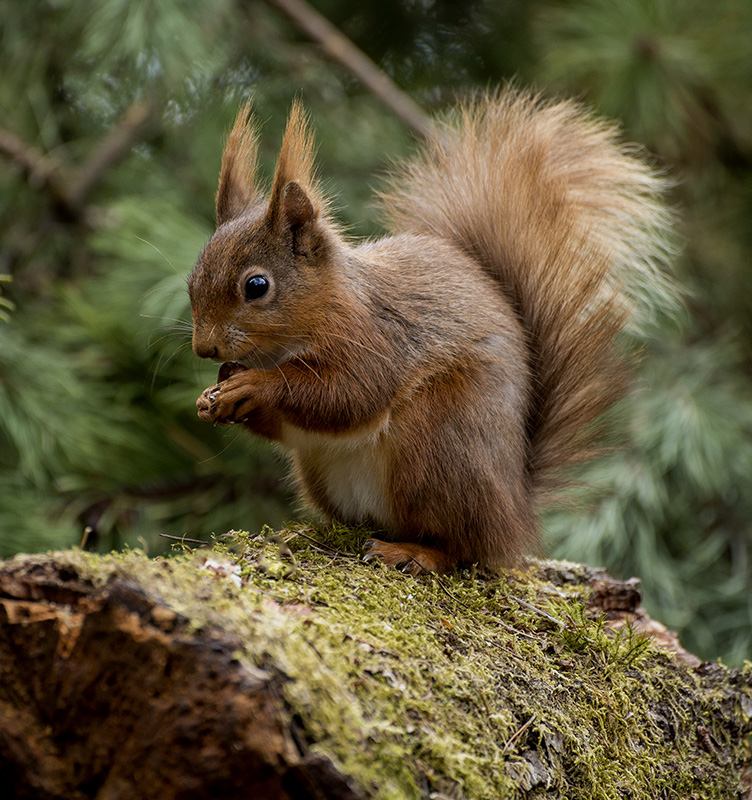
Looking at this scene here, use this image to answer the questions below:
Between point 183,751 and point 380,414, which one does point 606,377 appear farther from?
point 183,751

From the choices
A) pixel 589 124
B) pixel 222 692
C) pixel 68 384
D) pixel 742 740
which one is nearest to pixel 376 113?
pixel 589 124

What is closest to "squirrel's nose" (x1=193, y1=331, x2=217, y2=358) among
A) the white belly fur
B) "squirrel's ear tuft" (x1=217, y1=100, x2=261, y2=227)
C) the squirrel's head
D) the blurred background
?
the squirrel's head

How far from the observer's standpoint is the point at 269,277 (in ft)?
4.84

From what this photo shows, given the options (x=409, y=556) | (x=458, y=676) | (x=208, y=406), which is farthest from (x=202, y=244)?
(x=458, y=676)

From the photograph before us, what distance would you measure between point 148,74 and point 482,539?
67.0 inches

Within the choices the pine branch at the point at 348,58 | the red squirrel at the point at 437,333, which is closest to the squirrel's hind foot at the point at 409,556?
the red squirrel at the point at 437,333

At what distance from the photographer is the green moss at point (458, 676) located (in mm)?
821

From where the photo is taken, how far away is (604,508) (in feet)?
7.44

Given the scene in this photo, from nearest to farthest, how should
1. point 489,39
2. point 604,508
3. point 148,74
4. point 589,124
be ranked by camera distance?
point 589,124 < point 604,508 < point 148,74 < point 489,39

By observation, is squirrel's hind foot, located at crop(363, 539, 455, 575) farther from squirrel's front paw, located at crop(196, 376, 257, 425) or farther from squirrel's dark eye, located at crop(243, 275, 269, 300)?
squirrel's dark eye, located at crop(243, 275, 269, 300)

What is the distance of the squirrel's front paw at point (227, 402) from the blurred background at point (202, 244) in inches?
24.9

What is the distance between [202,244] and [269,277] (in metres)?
0.81

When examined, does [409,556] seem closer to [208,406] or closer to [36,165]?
→ [208,406]

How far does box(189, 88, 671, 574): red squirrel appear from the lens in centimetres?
141
